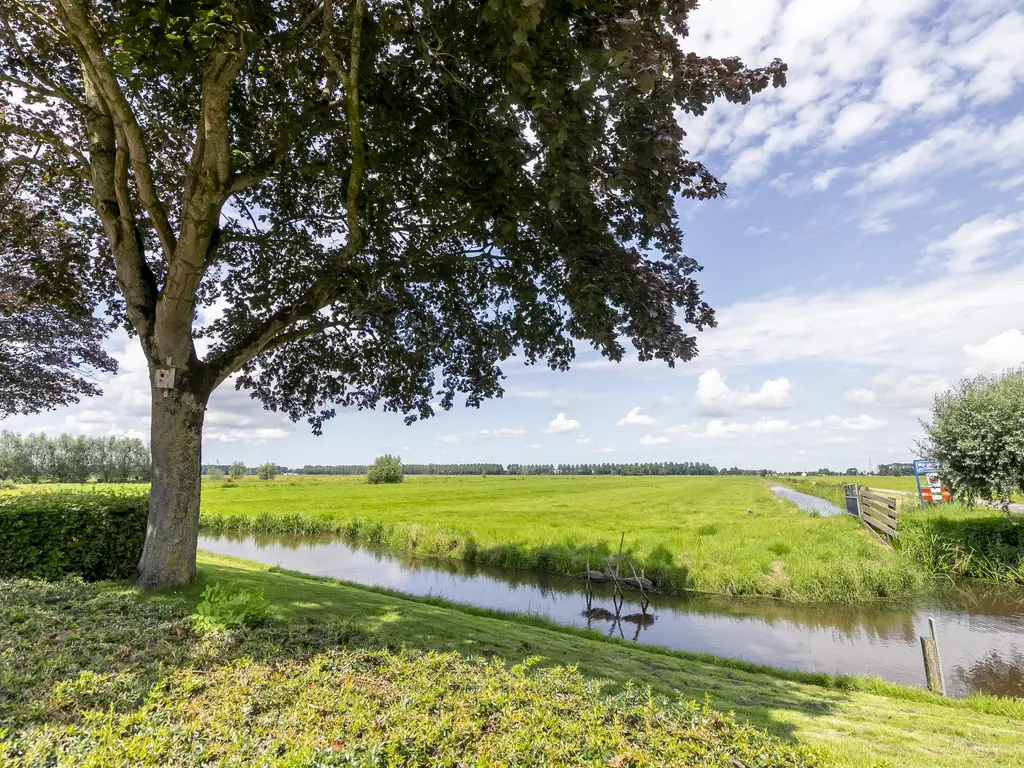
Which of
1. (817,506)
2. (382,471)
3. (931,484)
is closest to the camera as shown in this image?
(931,484)

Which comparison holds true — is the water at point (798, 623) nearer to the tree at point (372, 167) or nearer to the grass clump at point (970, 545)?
the grass clump at point (970, 545)

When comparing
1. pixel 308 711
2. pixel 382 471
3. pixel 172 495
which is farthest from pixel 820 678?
pixel 382 471

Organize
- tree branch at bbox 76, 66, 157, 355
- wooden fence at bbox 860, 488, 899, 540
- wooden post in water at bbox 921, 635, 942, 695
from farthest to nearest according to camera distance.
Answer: wooden fence at bbox 860, 488, 899, 540 → wooden post in water at bbox 921, 635, 942, 695 → tree branch at bbox 76, 66, 157, 355

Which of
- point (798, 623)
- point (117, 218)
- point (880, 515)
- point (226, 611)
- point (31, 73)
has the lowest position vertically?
point (798, 623)

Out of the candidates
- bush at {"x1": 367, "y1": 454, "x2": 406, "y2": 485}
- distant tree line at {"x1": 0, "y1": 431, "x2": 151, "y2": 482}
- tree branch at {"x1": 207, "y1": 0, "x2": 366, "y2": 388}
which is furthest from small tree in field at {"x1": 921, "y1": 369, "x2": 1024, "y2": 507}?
distant tree line at {"x1": 0, "y1": 431, "x2": 151, "y2": 482}

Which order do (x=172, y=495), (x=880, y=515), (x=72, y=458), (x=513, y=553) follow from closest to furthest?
(x=172, y=495), (x=513, y=553), (x=880, y=515), (x=72, y=458)

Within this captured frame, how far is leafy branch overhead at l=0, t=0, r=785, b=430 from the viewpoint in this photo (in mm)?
5422

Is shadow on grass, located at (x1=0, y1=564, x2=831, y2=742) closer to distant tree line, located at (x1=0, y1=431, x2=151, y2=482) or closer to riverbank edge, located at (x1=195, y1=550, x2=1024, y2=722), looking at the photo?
riverbank edge, located at (x1=195, y1=550, x2=1024, y2=722)

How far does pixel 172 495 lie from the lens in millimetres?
8156

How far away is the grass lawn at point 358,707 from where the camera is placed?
317cm

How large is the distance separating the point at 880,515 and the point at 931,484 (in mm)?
2573

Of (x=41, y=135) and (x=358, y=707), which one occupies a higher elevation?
(x=41, y=135)

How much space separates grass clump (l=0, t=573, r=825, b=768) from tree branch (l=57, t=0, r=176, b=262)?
20.3 feet

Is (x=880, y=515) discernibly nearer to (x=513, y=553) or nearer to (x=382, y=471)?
(x=513, y=553)
